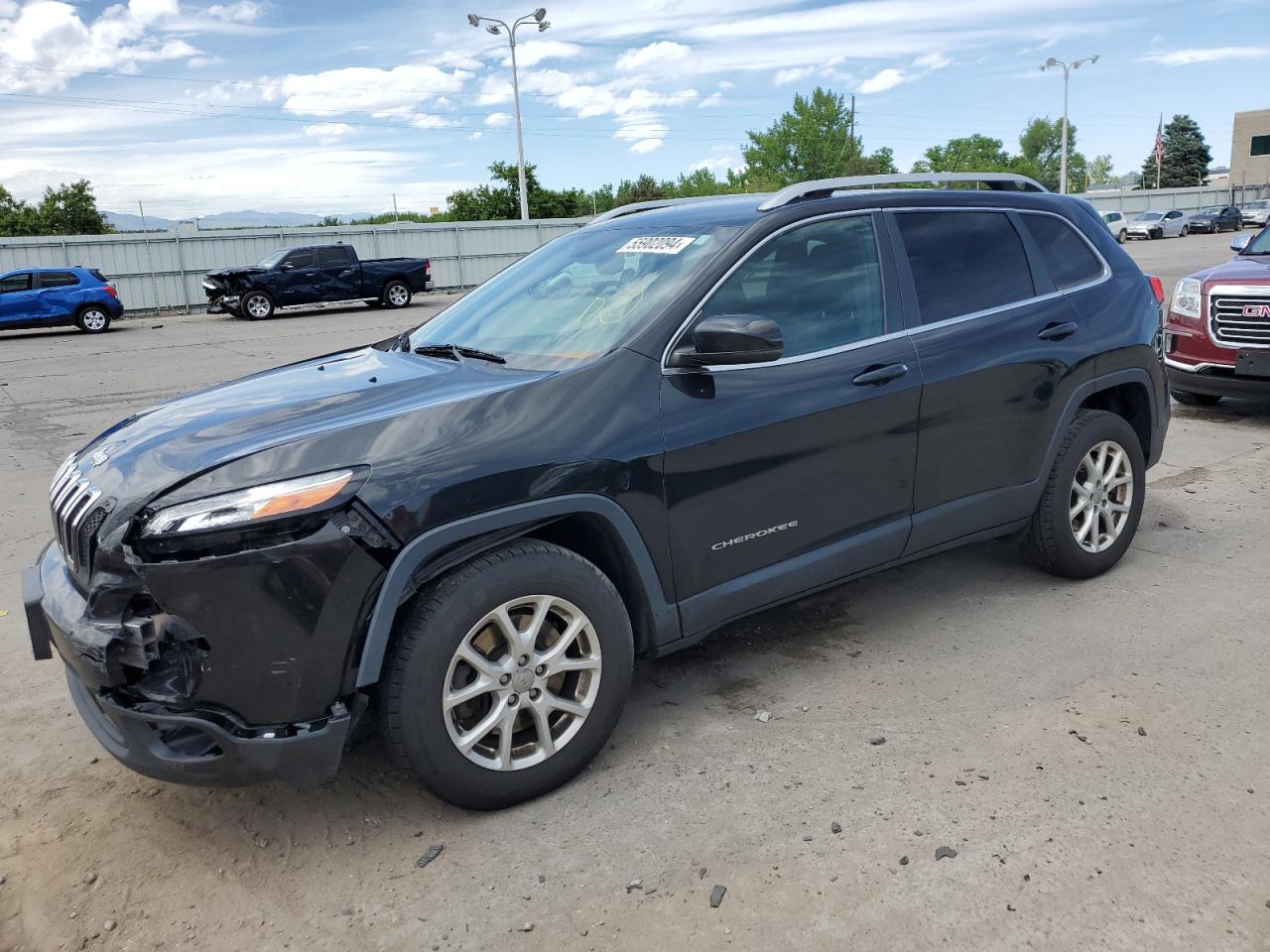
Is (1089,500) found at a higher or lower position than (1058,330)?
lower

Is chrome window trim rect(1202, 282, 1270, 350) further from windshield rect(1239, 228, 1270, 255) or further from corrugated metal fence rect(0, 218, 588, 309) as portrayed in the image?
corrugated metal fence rect(0, 218, 588, 309)

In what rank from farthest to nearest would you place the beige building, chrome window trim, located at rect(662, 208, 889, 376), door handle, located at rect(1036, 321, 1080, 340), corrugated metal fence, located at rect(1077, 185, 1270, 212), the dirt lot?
the beige building, corrugated metal fence, located at rect(1077, 185, 1270, 212), door handle, located at rect(1036, 321, 1080, 340), chrome window trim, located at rect(662, 208, 889, 376), the dirt lot

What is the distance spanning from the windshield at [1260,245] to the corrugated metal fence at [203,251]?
20.8 m

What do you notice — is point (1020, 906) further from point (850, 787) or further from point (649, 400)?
point (649, 400)

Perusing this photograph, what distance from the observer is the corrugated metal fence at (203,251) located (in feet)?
91.2

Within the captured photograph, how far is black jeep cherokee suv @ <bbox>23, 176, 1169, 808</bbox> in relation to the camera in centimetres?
270

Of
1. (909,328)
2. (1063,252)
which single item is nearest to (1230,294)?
(1063,252)

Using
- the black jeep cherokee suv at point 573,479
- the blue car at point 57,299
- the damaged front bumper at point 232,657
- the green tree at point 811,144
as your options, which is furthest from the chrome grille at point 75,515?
the green tree at point 811,144

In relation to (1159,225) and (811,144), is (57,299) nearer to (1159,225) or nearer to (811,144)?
(1159,225)

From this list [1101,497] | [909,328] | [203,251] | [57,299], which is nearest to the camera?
[909,328]

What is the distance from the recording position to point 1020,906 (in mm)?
2604

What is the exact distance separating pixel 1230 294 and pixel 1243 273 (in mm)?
261

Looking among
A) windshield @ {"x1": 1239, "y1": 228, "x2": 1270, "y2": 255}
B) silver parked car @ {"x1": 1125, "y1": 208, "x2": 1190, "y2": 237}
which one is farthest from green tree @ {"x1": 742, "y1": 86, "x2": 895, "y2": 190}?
windshield @ {"x1": 1239, "y1": 228, "x2": 1270, "y2": 255}

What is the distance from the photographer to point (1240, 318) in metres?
7.97
